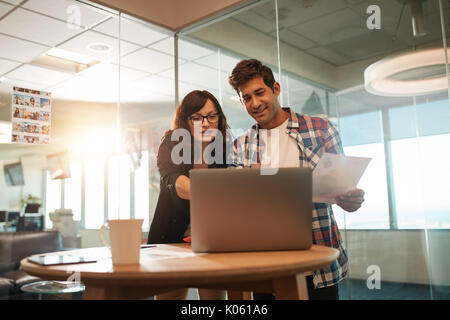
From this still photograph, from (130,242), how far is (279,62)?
8.08ft

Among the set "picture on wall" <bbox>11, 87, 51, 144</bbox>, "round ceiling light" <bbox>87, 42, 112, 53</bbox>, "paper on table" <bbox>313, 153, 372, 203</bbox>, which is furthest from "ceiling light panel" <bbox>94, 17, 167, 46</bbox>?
"paper on table" <bbox>313, 153, 372, 203</bbox>

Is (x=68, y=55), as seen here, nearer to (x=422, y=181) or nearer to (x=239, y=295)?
(x=239, y=295)

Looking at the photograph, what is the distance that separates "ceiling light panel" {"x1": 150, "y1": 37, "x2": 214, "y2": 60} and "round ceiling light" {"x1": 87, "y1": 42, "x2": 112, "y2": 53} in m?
0.44

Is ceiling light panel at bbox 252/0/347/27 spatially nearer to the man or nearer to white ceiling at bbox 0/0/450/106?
white ceiling at bbox 0/0/450/106

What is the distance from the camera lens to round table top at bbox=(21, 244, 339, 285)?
823 millimetres

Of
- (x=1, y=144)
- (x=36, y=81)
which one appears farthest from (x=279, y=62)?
(x=1, y=144)

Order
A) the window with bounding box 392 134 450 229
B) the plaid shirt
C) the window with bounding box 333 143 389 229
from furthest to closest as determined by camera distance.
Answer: the window with bounding box 333 143 389 229 < the window with bounding box 392 134 450 229 < the plaid shirt

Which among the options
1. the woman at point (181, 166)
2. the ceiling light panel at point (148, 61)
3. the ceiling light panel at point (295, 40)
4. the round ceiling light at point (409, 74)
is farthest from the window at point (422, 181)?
the ceiling light panel at point (148, 61)

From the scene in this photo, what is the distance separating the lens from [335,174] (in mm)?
1248

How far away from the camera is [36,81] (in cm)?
305

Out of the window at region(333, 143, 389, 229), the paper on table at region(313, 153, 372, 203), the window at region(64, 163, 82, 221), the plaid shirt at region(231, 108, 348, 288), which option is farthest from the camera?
the window at region(64, 163, 82, 221)

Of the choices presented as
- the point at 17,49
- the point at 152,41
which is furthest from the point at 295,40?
the point at 17,49

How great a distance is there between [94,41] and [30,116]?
984 mm
